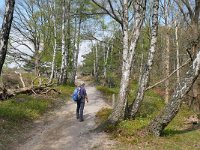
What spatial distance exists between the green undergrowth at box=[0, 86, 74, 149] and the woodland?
7.36 ft

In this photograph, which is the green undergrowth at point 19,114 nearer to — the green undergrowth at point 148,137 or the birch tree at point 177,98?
the green undergrowth at point 148,137

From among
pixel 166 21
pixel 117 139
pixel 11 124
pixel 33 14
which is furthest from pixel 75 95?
pixel 33 14

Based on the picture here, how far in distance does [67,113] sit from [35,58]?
22258 millimetres

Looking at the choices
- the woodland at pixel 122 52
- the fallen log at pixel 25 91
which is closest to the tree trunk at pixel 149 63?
the woodland at pixel 122 52

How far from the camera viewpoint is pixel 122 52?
63.5ft

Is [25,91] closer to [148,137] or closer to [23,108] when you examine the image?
[23,108]

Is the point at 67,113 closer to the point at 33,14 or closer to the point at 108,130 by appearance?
the point at 108,130

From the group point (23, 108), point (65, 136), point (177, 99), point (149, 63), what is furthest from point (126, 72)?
point (23, 108)

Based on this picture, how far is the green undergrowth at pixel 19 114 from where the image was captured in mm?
12476

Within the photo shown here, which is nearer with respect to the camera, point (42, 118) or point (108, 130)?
point (108, 130)

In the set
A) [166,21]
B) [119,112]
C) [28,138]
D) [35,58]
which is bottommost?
[28,138]

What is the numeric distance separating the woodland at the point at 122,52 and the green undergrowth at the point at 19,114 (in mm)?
2243

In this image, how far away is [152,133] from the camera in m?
11.8

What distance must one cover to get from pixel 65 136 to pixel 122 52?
824 centimetres
